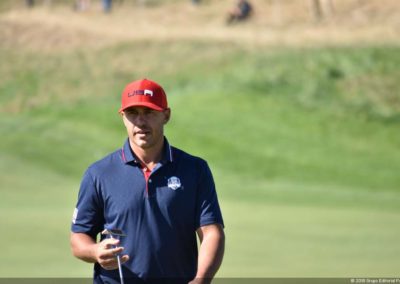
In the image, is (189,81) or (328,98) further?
(189,81)

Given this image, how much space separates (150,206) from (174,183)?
0.17 meters

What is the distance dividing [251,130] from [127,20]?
20.2 meters

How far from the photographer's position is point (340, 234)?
1633 centimetres

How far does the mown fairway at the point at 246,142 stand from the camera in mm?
14492

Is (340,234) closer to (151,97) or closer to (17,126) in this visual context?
(151,97)

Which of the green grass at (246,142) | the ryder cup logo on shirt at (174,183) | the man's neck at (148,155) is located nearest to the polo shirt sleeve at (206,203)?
the ryder cup logo on shirt at (174,183)

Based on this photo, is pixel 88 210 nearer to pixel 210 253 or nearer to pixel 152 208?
pixel 152 208

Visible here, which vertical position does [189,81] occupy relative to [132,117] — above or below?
above

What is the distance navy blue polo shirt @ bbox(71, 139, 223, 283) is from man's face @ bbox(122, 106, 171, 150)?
4.0 inches

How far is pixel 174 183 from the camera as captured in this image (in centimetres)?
554

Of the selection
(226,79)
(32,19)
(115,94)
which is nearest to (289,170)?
(226,79)

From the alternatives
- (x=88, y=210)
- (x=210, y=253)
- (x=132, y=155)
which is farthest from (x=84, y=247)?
(x=210, y=253)

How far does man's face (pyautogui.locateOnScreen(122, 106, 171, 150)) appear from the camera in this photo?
216 inches

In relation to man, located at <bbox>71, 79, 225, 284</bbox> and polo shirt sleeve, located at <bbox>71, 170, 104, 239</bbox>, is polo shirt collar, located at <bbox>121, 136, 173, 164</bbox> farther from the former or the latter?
polo shirt sleeve, located at <bbox>71, 170, 104, 239</bbox>
